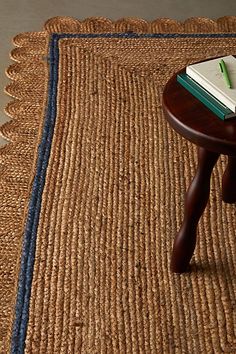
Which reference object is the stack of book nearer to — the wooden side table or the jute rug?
the wooden side table

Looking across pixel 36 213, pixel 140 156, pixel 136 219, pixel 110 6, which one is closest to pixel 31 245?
pixel 36 213

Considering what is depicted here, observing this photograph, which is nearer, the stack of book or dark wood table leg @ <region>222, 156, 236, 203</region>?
the stack of book

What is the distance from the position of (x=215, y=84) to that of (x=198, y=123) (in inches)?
2.9

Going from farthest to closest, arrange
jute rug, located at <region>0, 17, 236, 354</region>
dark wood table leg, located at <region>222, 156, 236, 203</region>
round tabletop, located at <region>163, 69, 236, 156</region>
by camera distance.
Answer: dark wood table leg, located at <region>222, 156, 236, 203</region> < jute rug, located at <region>0, 17, 236, 354</region> < round tabletop, located at <region>163, 69, 236, 156</region>

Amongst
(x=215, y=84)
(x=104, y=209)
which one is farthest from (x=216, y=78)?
(x=104, y=209)

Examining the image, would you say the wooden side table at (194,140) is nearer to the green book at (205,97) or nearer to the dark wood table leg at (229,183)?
the green book at (205,97)

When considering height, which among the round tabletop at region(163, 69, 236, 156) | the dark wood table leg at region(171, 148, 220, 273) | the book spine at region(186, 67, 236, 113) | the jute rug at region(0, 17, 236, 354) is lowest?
the jute rug at region(0, 17, 236, 354)

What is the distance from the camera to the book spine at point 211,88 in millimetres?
764

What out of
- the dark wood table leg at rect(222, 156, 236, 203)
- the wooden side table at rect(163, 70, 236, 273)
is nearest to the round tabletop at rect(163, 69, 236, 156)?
the wooden side table at rect(163, 70, 236, 273)

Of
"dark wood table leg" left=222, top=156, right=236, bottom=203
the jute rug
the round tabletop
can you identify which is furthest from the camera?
"dark wood table leg" left=222, top=156, right=236, bottom=203

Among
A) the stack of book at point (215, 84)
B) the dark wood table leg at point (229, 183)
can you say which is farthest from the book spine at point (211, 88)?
the dark wood table leg at point (229, 183)

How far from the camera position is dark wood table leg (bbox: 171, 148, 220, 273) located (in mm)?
Result: 800

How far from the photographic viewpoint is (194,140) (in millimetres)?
759

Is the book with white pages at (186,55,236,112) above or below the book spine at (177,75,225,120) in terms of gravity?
above
